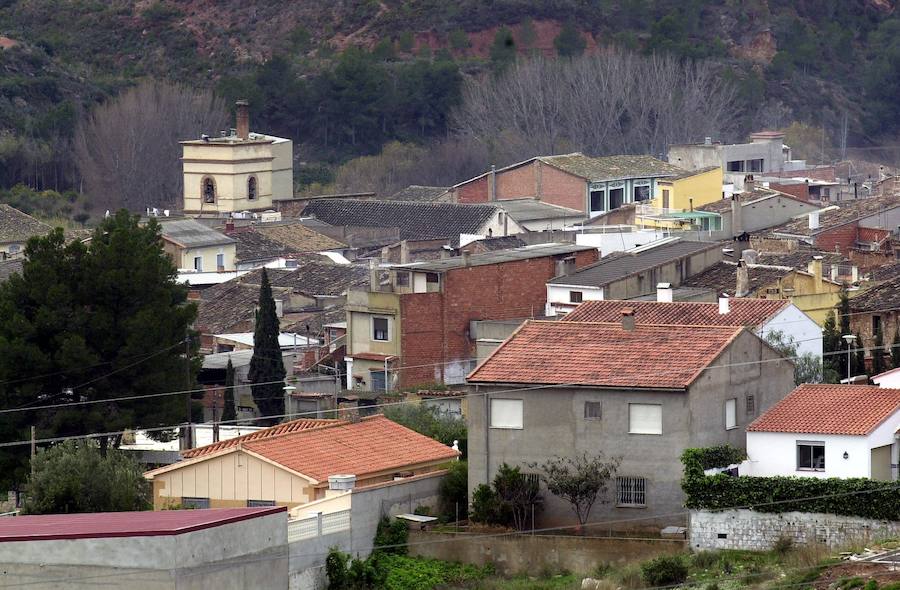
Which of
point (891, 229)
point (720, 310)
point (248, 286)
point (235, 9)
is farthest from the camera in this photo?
point (235, 9)

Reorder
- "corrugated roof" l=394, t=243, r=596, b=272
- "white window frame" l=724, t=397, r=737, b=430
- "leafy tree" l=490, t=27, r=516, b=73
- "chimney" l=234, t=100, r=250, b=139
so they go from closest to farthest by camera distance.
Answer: "white window frame" l=724, t=397, r=737, b=430 → "corrugated roof" l=394, t=243, r=596, b=272 → "chimney" l=234, t=100, r=250, b=139 → "leafy tree" l=490, t=27, r=516, b=73

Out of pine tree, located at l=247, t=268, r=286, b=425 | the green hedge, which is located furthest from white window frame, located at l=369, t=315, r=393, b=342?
the green hedge

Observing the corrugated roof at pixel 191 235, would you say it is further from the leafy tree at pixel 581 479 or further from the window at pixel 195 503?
the leafy tree at pixel 581 479

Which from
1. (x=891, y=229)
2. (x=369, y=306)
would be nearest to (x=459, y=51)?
(x=891, y=229)

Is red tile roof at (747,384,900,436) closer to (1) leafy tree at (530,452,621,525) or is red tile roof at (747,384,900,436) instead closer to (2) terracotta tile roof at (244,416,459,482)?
(1) leafy tree at (530,452,621,525)

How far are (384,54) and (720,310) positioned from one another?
3633 inches

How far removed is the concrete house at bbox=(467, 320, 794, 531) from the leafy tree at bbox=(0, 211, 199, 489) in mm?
10465

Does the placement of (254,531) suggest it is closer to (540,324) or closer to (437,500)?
(437,500)

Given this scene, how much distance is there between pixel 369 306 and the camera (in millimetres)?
50531

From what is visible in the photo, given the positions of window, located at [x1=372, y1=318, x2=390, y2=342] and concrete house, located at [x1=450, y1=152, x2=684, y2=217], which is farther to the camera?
concrete house, located at [x1=450, y1=152, x2=684, y2=217]

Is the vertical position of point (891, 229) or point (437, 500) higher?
point (891, 229)

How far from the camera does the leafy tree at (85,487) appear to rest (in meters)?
34.1

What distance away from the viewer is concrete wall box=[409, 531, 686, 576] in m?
31.3

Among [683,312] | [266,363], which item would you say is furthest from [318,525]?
[266,363]
